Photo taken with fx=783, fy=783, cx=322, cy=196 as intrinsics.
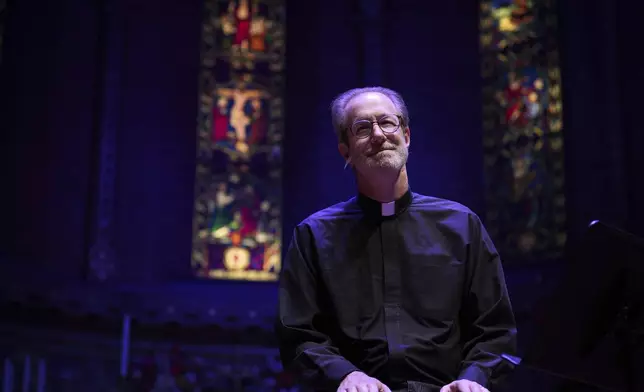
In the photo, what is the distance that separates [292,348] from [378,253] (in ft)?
1.24

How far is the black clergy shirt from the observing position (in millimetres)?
2092

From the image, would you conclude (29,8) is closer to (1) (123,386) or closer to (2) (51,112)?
(2) (51,112)

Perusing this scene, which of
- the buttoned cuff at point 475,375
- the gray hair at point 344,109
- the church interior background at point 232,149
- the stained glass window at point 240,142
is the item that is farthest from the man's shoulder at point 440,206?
the stained glass window at point 240,142

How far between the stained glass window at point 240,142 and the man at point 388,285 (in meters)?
4.72

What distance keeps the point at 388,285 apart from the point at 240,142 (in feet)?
17.6

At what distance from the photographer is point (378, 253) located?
7.53ft

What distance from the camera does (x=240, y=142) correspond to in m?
7.44

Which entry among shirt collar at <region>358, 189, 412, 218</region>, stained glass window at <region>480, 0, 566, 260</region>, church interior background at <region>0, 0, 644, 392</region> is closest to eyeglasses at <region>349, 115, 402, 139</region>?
shirt collar at <region>358, 189, 412, 218</region>

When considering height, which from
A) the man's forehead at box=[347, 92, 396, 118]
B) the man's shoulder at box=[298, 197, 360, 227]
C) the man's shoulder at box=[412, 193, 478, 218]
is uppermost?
the man's forehead at box=[347, 92, 396, 118]

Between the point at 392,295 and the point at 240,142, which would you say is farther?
the point at 240,142

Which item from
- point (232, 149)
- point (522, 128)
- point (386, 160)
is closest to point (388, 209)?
point (386, 160)

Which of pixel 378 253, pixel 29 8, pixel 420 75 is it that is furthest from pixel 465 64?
pixel 378 253

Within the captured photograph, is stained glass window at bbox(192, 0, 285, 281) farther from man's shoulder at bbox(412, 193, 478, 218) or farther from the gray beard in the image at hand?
the gray beard

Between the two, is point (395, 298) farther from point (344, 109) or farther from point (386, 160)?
point (344, 109)
